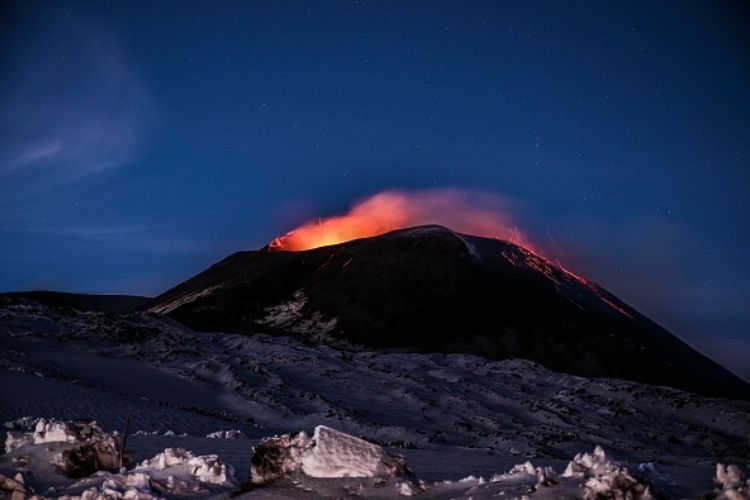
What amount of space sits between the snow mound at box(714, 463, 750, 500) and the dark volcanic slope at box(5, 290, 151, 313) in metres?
144

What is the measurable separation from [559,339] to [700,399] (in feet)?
149

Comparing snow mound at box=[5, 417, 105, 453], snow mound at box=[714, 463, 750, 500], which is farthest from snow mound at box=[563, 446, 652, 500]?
snow mound at box=[5, 417, 105, 453]

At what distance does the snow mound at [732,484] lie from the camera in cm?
303

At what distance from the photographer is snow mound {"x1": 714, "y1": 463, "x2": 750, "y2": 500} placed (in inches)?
119

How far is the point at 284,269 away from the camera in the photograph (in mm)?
102875

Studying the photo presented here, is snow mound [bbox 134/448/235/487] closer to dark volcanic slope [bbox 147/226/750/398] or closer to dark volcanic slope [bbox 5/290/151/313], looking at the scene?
dark volcanic slope [bbox 147/226/750/398]

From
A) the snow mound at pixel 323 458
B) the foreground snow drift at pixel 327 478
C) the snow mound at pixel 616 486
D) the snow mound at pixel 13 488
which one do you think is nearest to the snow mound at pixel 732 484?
the foreground snow drift at pixel 327 478

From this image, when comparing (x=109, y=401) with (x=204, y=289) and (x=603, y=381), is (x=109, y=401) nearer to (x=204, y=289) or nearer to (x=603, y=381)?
(x=603, y=381)

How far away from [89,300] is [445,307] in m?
111

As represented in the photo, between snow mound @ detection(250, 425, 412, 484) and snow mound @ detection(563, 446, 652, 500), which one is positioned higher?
snow mound @ detection(563, 446, 652, 500)

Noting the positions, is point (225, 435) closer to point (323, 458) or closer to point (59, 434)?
point (59, 434)

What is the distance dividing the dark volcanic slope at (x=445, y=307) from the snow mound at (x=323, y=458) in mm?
60334

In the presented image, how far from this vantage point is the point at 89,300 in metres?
155

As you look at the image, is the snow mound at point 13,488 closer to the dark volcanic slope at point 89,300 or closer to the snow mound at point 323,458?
the snow mound at point 323,458
